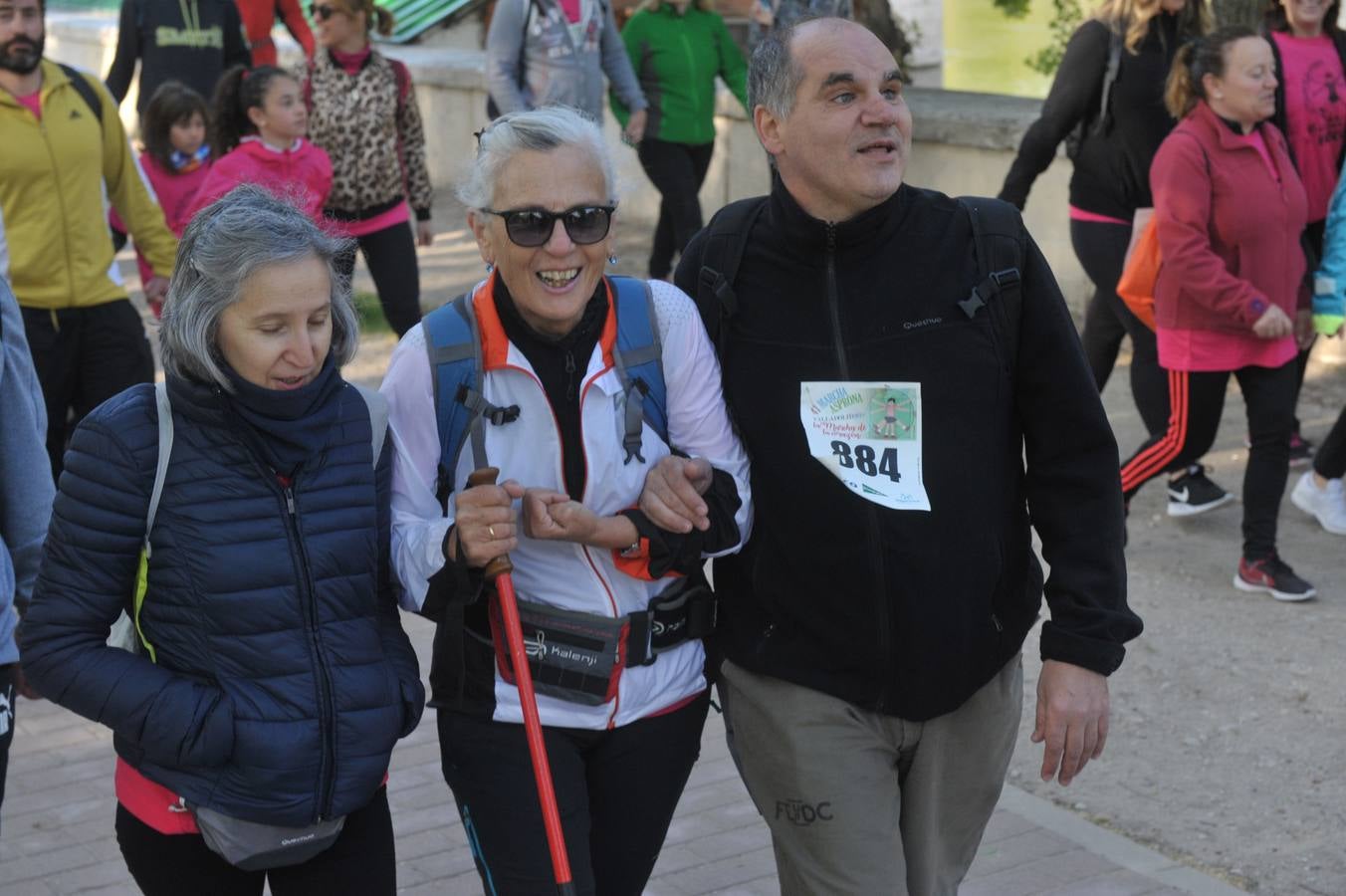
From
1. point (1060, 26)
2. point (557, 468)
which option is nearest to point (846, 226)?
point (557, 468)

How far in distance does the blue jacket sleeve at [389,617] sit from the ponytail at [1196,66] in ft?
13.4

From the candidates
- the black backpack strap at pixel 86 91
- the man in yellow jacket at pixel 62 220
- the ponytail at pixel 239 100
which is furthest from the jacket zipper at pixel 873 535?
the ponytail at pixel 239 100

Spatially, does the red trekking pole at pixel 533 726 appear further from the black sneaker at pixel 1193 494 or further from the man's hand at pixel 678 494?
the black sneaker at pixel 1193 494

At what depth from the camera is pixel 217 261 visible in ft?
9.37

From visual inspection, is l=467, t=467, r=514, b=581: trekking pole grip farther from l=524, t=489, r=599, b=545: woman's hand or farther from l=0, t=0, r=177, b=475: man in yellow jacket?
l=0, t=0, r=177, b=475: man in yellow jacket

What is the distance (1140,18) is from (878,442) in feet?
14.6

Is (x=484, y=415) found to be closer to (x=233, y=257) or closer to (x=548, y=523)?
(x=548, y=523)

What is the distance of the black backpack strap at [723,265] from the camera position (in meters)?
3.19

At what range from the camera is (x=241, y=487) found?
9.34ft

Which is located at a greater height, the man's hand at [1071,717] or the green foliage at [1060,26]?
the man's hand at [1071,717]

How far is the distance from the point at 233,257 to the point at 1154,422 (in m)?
4.61

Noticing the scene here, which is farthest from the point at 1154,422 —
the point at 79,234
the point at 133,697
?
the point at 133,697

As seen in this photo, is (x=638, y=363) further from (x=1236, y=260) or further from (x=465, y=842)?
(x=1236, y=260)

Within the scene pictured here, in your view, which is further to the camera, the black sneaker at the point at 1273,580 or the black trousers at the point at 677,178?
the black trousers at the point at 677,178
